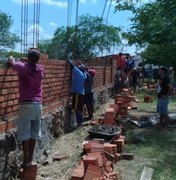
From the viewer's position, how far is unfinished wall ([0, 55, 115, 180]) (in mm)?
6121

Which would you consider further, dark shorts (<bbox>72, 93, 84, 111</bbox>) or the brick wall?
dark shorts (<bbox>72, 93, 84, 111</bbox>)

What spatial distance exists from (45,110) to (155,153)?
236 cm

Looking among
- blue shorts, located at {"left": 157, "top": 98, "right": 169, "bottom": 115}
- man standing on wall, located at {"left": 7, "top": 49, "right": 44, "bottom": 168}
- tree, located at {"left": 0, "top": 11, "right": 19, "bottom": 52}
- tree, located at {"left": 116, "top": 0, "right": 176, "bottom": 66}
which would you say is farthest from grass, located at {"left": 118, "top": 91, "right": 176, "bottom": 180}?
tree, located at {"left": 0, "top": 11, "right": 19, "bottom": 52}

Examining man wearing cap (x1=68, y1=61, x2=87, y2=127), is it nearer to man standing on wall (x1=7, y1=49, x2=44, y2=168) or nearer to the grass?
the grass

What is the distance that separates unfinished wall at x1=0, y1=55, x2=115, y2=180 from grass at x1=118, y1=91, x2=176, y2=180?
1.55m

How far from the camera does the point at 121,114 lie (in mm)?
14164

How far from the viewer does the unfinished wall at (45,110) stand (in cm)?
612

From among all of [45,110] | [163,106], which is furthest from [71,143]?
[163,106]

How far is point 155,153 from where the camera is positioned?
29.1 feet

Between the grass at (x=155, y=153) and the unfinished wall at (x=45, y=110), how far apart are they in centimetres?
155

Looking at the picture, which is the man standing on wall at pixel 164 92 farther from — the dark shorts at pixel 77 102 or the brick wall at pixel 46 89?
the brick wall at pixel 46 89

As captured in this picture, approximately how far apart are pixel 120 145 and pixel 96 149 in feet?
3.87

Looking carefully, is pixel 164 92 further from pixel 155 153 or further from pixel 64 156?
pixel 64 156

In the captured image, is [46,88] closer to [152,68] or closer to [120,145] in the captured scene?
[120,145]
